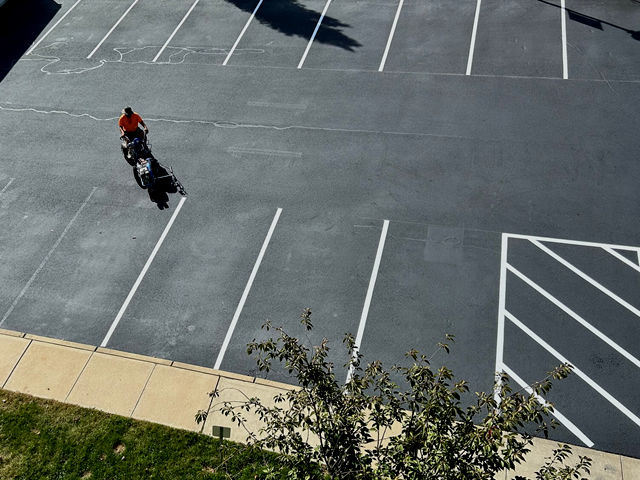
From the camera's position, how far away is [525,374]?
10055 millimetres

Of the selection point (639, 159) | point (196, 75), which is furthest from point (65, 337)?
point (639, 159)

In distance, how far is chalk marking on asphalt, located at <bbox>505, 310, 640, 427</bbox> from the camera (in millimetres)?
9430

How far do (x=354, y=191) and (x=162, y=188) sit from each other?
4.60 meters

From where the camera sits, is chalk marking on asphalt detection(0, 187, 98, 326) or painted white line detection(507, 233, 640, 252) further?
chalk marking on asphalt detection(0, 187, 98, 326)

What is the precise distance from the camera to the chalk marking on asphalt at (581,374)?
9.43 meters

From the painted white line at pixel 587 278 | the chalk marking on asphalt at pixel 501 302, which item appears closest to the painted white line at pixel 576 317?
the chalk marking on asphalt at pixel 501 302

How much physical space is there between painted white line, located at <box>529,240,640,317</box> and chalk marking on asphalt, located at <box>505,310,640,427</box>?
1.75 m

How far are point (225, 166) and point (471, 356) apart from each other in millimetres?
7563

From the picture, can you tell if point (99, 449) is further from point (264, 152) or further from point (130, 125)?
point (264, 152)

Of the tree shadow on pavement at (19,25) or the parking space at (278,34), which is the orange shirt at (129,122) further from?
the tree shadow on pavement at (19,25)

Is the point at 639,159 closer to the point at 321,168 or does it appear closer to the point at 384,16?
the point at 321,168

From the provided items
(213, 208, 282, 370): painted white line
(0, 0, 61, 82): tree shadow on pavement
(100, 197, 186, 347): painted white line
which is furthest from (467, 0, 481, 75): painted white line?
(0, 0, 61, 82): tree shadow on pavement

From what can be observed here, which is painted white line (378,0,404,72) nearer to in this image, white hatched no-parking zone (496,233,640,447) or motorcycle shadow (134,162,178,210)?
motorcycle shadow (134,162,178,210)

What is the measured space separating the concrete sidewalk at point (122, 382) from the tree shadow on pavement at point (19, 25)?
11804mm
